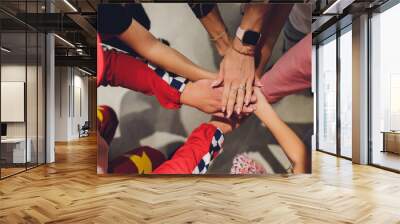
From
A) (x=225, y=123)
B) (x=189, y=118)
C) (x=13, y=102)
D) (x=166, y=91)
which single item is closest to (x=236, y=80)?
(x=225, y=123)

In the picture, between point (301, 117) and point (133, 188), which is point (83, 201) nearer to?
point (133, 188)

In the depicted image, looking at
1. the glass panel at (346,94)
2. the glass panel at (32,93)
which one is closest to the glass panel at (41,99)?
the glass panel at (32,93)

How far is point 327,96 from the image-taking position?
10.5 meters

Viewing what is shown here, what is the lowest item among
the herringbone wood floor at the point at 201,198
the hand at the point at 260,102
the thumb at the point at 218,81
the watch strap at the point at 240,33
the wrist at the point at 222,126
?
the herringbone wood floor at the point at 201,198

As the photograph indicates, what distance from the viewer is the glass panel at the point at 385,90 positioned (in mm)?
7246

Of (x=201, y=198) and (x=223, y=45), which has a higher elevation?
(x=223, y=45)

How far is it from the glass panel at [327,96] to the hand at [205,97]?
465 cm

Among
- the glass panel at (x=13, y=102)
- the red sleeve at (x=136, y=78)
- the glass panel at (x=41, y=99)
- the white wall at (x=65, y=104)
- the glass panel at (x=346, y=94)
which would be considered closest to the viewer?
the red sleeve at (x=136, y=78)

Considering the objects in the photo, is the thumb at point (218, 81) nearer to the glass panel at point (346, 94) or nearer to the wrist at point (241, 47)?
the wrist at point (241, 47)

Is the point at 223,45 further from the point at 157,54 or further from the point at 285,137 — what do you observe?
the point at 285,137

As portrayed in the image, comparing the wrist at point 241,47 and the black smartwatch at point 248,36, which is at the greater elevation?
the black smartwatch at point 248,36

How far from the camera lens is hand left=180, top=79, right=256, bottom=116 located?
619 cm

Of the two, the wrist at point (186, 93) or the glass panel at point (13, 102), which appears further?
the glass panel at point (13, 102)

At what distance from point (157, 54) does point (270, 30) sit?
6.27 ft
